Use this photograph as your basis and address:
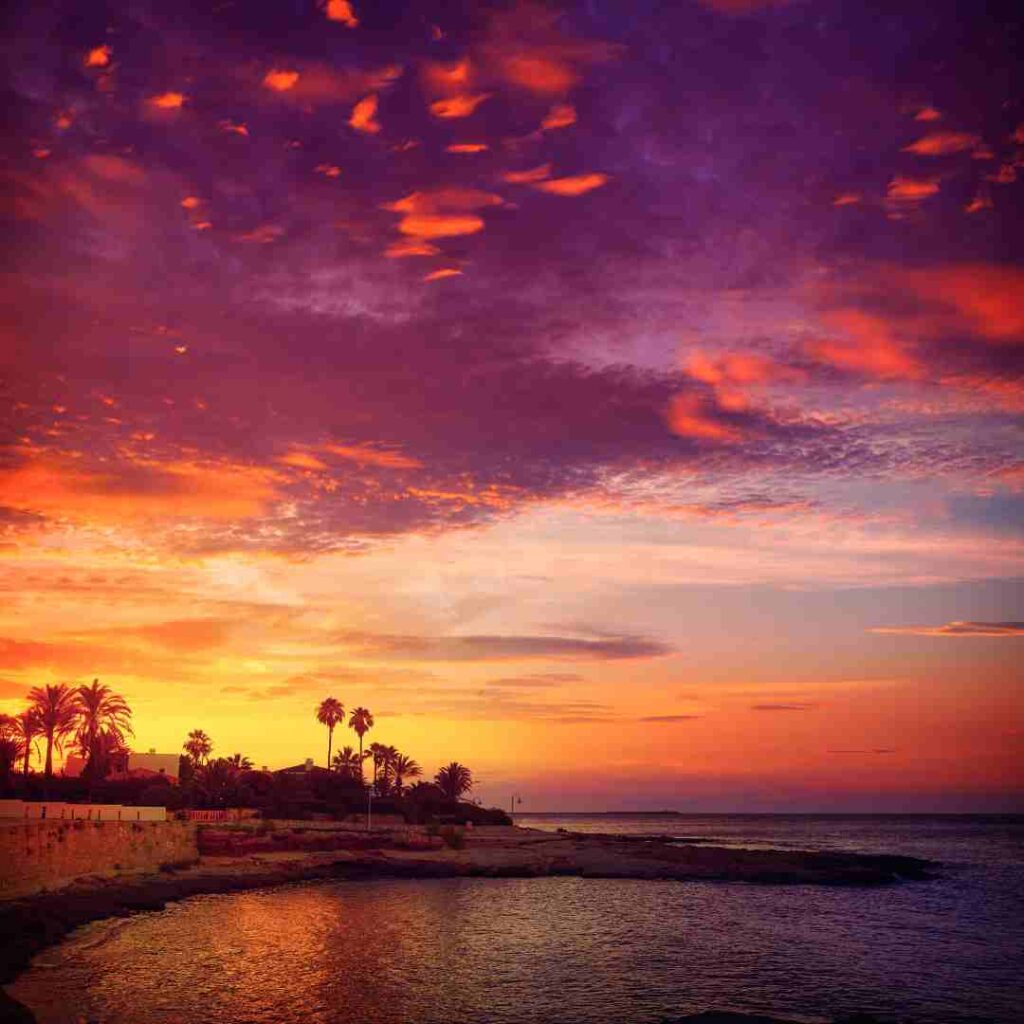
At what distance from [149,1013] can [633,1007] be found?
49.2ft

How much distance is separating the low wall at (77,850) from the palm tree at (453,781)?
61.7 m

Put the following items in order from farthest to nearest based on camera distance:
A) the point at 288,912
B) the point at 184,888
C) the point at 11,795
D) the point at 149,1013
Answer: the point at 11,795 → the point at 184,888 → the point at 288,912 → the point at 149,1013

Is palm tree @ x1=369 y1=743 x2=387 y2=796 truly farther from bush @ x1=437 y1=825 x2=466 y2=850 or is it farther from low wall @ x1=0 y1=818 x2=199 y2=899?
low wall @ x1=0 y1=818 x2=199 y2=899

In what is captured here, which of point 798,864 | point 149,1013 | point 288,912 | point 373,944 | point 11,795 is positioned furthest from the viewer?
point 798,864

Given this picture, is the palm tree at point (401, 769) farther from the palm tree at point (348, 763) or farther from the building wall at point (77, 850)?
the building wall at point (77, 850)

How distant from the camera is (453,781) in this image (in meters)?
119

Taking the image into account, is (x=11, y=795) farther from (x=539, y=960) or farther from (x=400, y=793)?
(x=400, y=793)

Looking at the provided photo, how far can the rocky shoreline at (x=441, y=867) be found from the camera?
148 feet

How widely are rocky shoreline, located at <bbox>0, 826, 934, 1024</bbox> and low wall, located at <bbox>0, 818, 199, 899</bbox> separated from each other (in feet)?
2.44

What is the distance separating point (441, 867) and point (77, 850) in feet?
126

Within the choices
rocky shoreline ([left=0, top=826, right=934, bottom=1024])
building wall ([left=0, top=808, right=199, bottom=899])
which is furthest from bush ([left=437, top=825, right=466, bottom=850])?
building wall ([left=0, top=808, right=199, bottom=899])

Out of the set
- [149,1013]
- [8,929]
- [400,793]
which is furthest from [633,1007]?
[400,793]

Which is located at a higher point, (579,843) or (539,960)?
(539,960)

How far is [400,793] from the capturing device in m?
120
